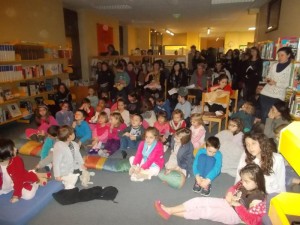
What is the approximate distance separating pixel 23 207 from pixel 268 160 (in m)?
2.45

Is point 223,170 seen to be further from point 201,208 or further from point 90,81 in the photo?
point 90,81

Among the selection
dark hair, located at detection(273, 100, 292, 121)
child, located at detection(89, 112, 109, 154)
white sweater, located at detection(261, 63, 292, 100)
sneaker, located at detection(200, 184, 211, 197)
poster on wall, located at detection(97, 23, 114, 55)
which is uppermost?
poster on wall, located at detection(97, 23, 114, 55)

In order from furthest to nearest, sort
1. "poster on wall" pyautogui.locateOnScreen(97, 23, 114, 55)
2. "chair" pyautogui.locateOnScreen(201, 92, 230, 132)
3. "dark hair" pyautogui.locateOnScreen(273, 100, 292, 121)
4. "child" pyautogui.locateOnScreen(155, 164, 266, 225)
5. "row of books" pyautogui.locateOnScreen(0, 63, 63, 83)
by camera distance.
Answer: "poster on wall" pyautogui.locateOnScreen(97, 23, 114, 55) → "row of books" pyautogui.locateOnScreen(0, 63, 63, 83) → "chair" pyautogui.locateOnScreen(201, 92, 230, 132) → "dark hair" pyautogui.locateOnScreen(273, 100, 292, 121) → "child" pyautogui.locateOnScreen(155, 164, 266, 225)

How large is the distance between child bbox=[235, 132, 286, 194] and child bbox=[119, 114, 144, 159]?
200 cm

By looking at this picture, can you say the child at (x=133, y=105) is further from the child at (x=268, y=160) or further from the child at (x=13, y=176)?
the child at (x=268, y=160)

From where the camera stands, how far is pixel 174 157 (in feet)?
10.8

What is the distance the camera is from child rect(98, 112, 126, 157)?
3.80 m

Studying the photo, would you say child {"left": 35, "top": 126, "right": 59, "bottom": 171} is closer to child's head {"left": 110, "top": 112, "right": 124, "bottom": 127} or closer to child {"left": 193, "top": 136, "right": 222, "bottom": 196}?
child's head {"left": 110, "top": 112, "right": 124, "bottom": 127}

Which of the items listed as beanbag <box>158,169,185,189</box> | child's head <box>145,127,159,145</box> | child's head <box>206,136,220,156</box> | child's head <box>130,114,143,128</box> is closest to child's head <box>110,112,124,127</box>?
child's head <box>130,114,143,128</box>

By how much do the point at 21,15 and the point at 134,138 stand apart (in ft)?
13.4

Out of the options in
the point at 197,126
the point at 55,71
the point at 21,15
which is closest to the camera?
the point at 197,126

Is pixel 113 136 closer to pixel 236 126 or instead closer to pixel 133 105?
pixel 133 105

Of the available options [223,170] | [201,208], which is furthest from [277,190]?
[223,170]

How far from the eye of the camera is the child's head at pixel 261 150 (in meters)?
2.26
